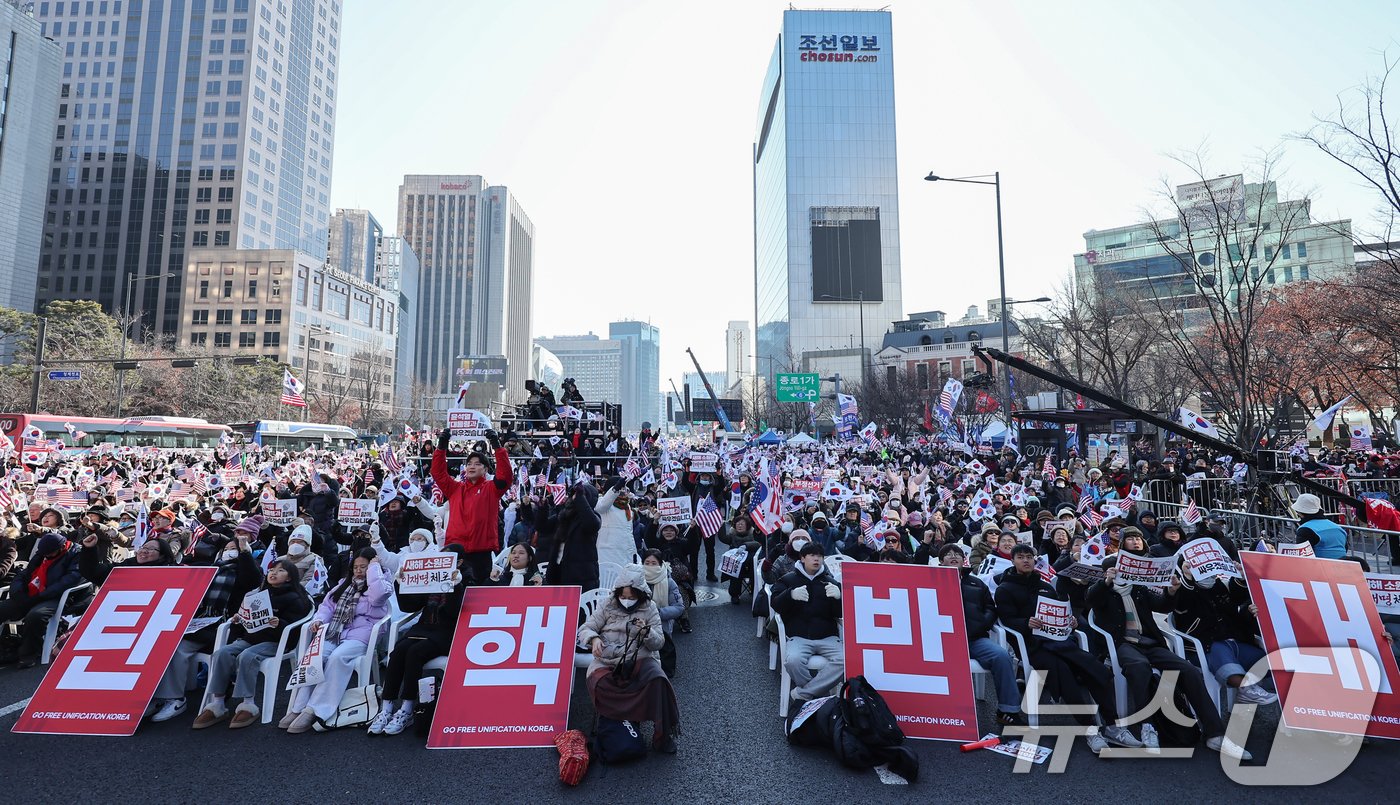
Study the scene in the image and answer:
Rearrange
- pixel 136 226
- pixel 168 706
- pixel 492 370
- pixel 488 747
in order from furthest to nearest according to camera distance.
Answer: pixel 492 370
pixel 136 226
pixel 168 706
pixel 488 747

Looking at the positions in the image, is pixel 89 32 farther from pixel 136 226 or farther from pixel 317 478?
pixel 317 478

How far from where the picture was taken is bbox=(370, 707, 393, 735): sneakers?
543 cm

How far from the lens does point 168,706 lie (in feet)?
19.0

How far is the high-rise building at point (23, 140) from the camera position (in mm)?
73875

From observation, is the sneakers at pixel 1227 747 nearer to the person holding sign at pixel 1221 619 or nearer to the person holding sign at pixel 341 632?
the person holding sign at pixel 1221 619

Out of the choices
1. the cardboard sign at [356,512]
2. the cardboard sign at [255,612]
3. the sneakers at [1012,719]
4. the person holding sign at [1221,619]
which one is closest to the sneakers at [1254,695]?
the person holding sign at [1221,619]

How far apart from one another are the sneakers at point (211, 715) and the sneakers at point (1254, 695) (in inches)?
320

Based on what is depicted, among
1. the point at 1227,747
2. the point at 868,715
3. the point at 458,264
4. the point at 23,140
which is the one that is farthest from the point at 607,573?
the point at 458,264

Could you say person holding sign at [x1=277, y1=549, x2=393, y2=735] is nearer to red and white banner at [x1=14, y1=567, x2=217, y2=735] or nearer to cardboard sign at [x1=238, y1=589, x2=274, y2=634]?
cardboard sign at [x1=238, y1=589, x2=274, y2=634]

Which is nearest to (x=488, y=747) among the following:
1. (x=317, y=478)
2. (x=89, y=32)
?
(x=317, y=478)

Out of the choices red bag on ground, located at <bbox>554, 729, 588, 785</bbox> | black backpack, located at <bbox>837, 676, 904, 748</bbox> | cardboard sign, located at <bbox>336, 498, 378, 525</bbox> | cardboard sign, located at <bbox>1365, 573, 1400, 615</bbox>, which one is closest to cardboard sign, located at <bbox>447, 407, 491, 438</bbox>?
cardboard sign, located at <bbox>336, 498, 378, 525</bbox>

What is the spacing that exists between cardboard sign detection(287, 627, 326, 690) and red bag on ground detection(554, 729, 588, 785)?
221 cm

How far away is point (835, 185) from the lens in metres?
104

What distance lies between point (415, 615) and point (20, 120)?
336ft
